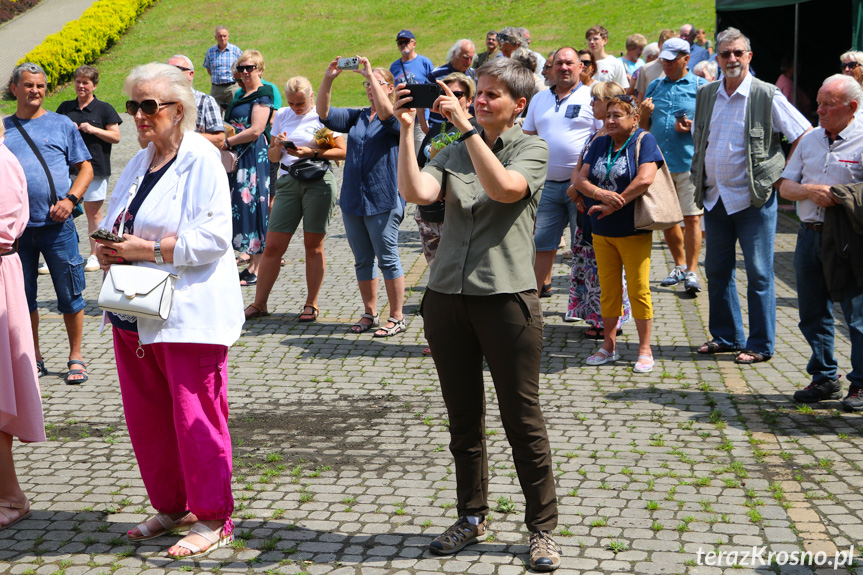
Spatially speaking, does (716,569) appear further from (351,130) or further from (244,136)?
(244,136)

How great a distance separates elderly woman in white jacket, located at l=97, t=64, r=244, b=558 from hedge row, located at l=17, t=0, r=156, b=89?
2544 cm

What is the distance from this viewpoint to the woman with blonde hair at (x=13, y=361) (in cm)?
459

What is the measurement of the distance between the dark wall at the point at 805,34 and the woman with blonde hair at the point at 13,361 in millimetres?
11635

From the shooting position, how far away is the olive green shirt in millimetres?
3859

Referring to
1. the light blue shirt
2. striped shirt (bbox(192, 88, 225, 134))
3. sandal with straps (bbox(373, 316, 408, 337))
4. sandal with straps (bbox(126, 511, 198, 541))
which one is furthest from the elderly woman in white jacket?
the light blue shirt

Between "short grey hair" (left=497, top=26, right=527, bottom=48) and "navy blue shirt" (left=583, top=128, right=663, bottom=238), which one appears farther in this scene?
"short grey hair" (left=497, top=26, right=527, bottom=48)

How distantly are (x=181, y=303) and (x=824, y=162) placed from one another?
4.27 metres

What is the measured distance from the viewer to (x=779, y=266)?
10109 millimetres

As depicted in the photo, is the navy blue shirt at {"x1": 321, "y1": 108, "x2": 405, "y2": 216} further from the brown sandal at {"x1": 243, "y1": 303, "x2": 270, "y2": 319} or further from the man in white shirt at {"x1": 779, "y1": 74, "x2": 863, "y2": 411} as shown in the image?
the man in white shirt at {"x1": 779, "y1": 74, "x2": 863, "y2": 411}

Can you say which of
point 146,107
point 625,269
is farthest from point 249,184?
point 146,107

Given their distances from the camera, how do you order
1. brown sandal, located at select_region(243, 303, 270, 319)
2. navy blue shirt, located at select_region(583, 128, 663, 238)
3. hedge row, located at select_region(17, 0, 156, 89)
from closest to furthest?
navy blue shirt, located at select_region(583, 128, 663, 238), brown sandal, located at select_region(243, 303, 270, 319), hedge row, located at select_region(17, 0, 156, 89)

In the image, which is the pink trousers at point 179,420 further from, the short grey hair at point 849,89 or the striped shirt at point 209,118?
the striped shirt at point 209,118

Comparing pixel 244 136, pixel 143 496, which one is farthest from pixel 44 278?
pixel 143 496

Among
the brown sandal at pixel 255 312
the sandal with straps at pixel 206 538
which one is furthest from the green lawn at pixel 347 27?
the sandal with straps at pixel 206 538
